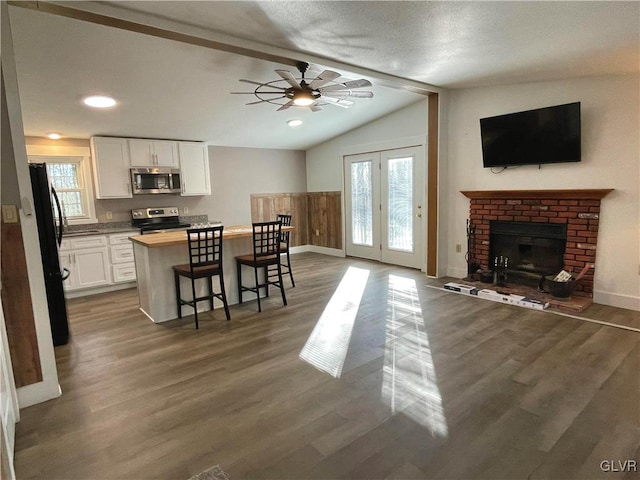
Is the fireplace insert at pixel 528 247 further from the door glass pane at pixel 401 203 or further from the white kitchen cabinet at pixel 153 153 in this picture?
the white kitchen cabinet at pixel 153 153

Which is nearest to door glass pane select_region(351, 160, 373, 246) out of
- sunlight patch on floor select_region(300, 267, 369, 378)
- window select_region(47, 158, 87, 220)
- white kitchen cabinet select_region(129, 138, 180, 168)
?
sunlight patch on floor select_region(300, 267, 369, 378)

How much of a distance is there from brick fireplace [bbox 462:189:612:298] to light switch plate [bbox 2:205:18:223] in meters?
4.76

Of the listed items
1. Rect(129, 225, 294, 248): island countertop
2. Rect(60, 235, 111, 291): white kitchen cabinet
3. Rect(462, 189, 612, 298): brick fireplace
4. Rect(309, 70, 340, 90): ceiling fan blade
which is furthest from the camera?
Rect(60, 235, 111, 291): white kitchen cabinet

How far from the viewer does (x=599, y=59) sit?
3.27m

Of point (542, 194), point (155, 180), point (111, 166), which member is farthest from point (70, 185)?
point (542, 194)

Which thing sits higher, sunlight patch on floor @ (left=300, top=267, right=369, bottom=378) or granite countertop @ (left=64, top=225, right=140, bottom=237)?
granite countertop @ (left=64, top=225, right=140, bottom=237)

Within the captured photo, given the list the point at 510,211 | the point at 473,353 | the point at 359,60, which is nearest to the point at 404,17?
the point at 359,60

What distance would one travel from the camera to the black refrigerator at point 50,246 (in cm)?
316

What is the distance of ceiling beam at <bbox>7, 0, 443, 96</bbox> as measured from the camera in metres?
2.32

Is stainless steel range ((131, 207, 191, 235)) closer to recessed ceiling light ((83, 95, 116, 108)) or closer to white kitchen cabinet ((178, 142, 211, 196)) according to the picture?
white kitchen cabinet ((178, 142, 211, 196))

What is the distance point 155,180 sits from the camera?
5.54 m

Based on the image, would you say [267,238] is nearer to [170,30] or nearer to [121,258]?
[170,30]

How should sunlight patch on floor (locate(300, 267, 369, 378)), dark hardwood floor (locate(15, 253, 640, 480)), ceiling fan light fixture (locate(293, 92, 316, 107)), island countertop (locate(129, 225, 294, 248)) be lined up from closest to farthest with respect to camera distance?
dark hardwood floor (locate(15, 253, 640, 480)) < sunlight patch on floor (locate(300, 267, 369, 378)) < ceiling fan light fixture (locate(293, 92, 316, 107)) < island countertop (locate(129, 225, 294, 248))

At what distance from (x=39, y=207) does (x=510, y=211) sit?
16.9ft
